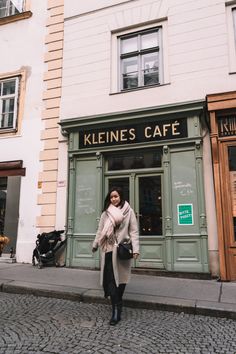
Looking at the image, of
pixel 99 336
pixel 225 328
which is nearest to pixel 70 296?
pixel 99 336

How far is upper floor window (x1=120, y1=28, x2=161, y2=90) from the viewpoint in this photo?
8.74 metres

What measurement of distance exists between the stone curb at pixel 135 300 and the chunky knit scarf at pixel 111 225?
1.30 meters

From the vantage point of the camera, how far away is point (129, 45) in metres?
9.20

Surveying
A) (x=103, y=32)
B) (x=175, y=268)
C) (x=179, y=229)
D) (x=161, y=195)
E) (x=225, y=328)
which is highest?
(x=103, y=32)

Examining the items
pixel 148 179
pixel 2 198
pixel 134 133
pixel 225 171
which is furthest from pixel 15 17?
pixel 225 171

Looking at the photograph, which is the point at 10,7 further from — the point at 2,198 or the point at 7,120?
the point at 2,198

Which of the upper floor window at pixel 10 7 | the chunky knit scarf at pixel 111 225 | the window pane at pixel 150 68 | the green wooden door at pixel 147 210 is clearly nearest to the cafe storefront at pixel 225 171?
the green wooden door at pixel 147 210

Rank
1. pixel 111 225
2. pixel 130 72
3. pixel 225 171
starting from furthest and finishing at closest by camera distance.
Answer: pixel 130 72
pixel 225 171
pixel 111 225

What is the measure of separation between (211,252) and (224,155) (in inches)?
85.8

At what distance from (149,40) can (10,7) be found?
5470 millimetres

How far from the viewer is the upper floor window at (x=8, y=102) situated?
33.3ft

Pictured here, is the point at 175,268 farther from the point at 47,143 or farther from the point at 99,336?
the point at 47,143

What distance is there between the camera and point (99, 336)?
3922 millimetres

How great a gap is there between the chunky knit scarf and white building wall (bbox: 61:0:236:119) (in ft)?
14.2
